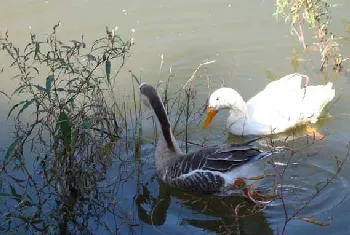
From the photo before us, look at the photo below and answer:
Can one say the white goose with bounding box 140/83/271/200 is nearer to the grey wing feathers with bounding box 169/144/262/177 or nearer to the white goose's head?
the grey wing feathers with bounding box 169/144/262/177

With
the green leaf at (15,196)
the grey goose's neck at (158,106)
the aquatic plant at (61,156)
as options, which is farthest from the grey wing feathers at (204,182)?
the green leaf at (15,196)

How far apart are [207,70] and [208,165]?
2610 mm

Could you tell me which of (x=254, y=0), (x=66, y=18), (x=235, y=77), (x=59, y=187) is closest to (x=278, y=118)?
(x=235, y=77)

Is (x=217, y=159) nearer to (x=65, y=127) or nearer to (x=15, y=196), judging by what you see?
(x=65, y=127)

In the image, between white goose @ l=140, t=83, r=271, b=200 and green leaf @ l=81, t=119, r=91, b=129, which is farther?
white goose @ l=140, t=83, r=271, b=200

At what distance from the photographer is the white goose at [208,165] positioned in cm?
523

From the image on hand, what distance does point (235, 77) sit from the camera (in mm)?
7594

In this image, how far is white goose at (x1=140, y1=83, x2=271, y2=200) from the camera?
17.2 ft

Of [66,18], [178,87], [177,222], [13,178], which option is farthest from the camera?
[66,18]

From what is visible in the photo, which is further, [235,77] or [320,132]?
[235,77]

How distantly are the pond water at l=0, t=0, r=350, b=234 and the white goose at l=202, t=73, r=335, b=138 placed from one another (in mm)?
174

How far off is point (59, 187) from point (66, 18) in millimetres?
4617

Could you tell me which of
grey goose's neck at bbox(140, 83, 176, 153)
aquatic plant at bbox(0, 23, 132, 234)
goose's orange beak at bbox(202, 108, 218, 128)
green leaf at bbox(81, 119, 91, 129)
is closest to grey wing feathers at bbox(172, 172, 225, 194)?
grey goose's neck at bbox(140, 83, 176, 153)

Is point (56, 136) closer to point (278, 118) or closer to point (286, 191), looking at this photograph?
point (286, 191)
